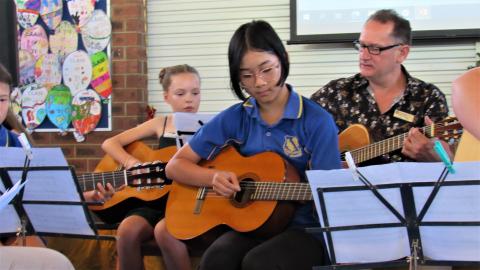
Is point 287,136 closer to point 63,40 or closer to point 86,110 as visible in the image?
point 86,110

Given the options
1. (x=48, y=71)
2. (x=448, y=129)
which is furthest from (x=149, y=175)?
(x=48, y=71)

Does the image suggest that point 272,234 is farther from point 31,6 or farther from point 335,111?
point 31,6

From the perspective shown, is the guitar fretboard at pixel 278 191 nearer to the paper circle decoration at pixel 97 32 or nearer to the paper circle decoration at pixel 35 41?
the paper circle decoration at pixel 97 32

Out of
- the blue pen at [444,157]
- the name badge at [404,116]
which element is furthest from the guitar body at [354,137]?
the blue pen at [444,157]

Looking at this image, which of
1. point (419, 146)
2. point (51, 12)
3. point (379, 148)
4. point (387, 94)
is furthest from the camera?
point (51, 12)

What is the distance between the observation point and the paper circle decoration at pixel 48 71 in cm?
403

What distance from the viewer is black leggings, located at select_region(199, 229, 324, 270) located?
1780 mm

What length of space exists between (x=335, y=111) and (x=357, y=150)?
27 centimetres

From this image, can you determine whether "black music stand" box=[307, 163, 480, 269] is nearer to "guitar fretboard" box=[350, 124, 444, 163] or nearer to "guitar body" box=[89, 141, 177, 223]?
"guitar fretboard" box=[350, 124, 444, 163]

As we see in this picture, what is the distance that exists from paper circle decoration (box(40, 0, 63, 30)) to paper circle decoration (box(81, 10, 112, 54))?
215 millimetres

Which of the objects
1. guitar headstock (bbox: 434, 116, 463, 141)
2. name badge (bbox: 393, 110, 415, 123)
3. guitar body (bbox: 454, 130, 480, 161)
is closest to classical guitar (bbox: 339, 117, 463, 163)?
guitar headstock (bbox: 434, 116, 463, 141)

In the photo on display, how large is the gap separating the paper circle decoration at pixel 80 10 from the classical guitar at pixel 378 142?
2.27 metres

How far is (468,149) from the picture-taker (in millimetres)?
1812

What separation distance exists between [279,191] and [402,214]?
55cm
